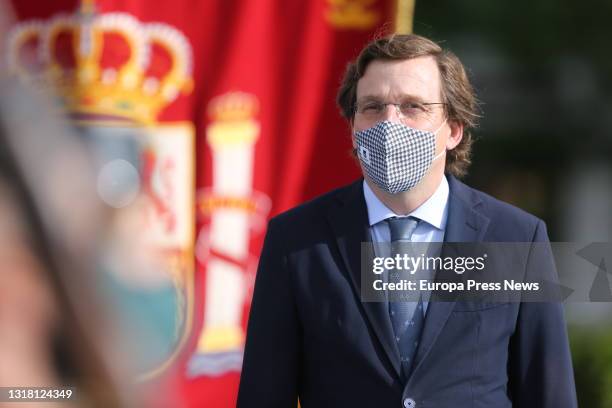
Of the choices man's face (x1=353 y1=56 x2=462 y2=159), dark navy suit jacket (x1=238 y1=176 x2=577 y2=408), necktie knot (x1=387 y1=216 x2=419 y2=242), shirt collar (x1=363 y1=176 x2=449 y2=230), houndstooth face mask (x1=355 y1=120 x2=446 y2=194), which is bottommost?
dark navy suit jacket (x1=238 y1=176 x2=577 y2=408)

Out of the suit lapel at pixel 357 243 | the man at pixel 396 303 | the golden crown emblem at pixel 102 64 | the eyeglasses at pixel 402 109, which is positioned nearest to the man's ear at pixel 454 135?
the man at pixel 396 303

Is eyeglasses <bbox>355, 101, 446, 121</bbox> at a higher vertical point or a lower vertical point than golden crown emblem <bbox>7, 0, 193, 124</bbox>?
lower

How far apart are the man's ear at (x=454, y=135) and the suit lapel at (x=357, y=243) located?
0.27m

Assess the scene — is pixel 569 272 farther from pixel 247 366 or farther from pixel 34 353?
pixel 34 353

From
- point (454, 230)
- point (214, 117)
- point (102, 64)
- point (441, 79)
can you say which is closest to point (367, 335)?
point (454, 230)

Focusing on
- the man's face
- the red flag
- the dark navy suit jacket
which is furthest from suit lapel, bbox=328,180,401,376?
the red flag

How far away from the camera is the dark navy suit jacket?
253 centimetres

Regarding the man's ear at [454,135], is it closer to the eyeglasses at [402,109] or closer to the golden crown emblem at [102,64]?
the eyeglasses at [402,109]

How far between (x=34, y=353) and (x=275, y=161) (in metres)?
1.42

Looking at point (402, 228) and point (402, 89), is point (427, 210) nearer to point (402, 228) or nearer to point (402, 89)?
point (402, 228)

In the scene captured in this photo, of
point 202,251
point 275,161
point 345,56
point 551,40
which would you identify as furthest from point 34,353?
point 551,40

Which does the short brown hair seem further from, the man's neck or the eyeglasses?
the man's neck

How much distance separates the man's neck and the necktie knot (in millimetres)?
33

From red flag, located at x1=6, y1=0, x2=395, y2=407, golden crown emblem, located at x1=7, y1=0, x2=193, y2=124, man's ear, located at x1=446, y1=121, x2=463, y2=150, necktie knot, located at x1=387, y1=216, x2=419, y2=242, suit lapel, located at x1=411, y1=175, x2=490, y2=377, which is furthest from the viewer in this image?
red flag, located at x1=6, y1=0, x2=395, y2=407
